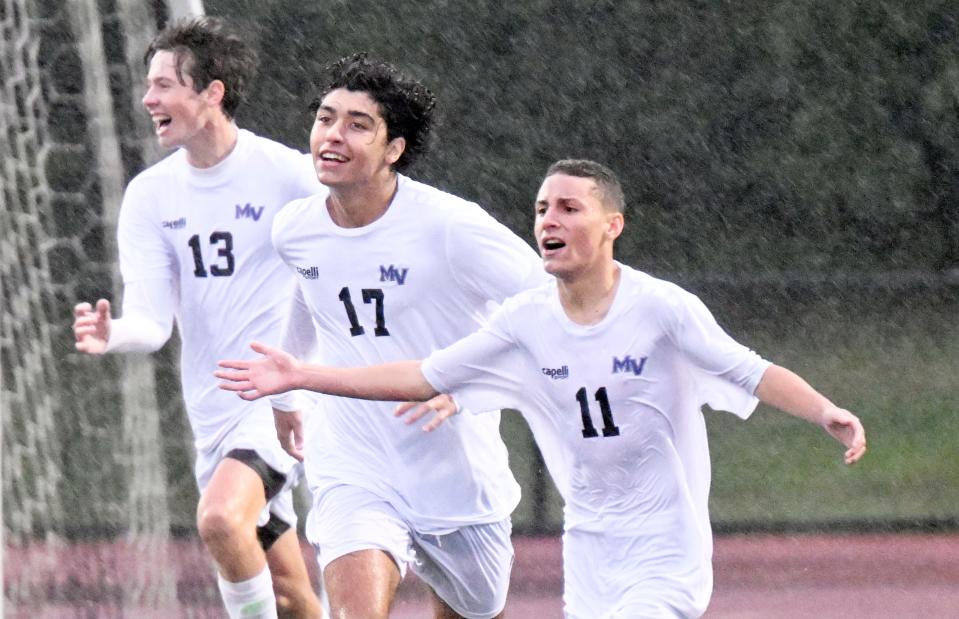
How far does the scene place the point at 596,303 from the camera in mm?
4391

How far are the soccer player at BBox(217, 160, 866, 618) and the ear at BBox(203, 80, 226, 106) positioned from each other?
4.78ft

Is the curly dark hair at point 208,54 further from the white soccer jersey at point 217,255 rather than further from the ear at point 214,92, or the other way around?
the white soccer jersey at point 217,255

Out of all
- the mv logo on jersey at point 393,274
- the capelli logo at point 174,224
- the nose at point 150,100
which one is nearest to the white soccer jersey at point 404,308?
the mv logo on jersey at point 393,274

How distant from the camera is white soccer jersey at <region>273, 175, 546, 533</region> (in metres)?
4.80

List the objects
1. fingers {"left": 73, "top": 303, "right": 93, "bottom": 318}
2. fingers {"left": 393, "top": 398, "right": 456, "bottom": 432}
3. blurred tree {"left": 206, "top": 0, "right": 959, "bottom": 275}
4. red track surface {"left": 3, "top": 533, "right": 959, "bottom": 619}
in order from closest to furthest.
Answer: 1. fingers {"left": 393, "top": 398, "right": 456, "bottom": 432}
2. fingers {"left": 73, "top": 303, "right": 93, "bottom": 318}
3. red track surface {"left": 3, "top": 533, "right": 959, "bottom": 619}
4. blurred tree {"left": 206, "top": 0, "right": 959, "bottom": 275}

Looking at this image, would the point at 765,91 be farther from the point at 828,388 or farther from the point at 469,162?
the point at 828,388

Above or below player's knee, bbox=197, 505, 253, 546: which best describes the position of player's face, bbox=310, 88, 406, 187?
above

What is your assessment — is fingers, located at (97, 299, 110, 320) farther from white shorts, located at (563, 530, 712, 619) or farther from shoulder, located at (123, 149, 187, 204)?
white shorts, located at (563, 530, 712, 619)

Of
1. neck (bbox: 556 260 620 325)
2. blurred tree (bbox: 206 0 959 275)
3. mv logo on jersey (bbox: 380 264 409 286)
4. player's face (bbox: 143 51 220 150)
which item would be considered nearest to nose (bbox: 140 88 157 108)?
player's face (bbox: 143 51 220 150)

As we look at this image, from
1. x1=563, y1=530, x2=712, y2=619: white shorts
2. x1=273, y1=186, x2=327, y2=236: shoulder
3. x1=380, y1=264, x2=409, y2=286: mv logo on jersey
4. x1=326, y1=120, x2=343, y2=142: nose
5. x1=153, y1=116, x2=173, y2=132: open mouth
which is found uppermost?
x1=153, y1=116, x2=173, y2=132: open mouth

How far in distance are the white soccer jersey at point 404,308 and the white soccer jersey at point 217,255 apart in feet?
1.83

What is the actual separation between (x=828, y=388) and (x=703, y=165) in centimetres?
456

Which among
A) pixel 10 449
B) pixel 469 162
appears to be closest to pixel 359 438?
pixel 10 449

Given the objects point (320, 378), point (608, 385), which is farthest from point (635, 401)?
point (320, 378)
